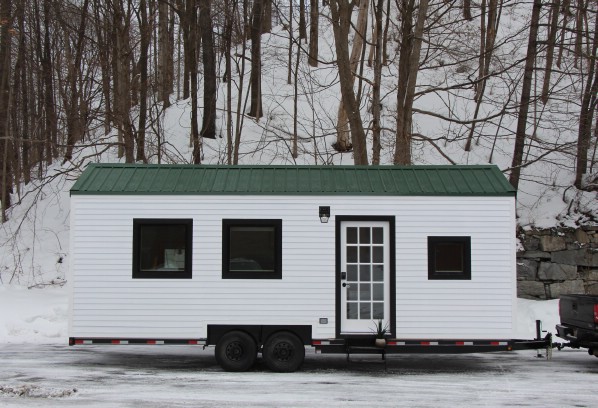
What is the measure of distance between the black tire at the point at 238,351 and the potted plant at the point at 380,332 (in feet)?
6.20

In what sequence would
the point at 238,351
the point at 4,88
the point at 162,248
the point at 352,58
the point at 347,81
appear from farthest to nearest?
1. the point at 4,88
2. the point at 352,58
3. the point at 347,81
4. the point at 162,248
5. the point at 238,351

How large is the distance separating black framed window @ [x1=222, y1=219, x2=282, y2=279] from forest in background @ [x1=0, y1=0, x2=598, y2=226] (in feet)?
23.2

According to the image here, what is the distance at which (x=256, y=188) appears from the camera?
10430 millimetres

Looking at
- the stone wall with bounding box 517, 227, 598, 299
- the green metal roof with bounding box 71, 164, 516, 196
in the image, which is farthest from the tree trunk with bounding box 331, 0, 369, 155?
the green metal roof with bounding box 71, 164, 516, 196

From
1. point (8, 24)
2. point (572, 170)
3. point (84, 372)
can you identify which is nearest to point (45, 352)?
point (84, 372)

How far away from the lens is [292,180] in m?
10.7

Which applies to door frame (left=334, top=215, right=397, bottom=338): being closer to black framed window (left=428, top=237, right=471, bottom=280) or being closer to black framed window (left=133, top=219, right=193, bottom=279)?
black framed window (left=428, top=237, right=471, bottom=280)

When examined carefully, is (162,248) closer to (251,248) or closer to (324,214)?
(251,248)

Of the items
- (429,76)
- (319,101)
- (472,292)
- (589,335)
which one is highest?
(429,76)

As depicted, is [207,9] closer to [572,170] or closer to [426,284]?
[572,170]

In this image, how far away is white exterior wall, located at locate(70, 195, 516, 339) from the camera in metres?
10.1

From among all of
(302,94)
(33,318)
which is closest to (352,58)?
(302,94)

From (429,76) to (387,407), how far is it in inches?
902

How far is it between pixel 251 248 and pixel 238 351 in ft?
5.24
